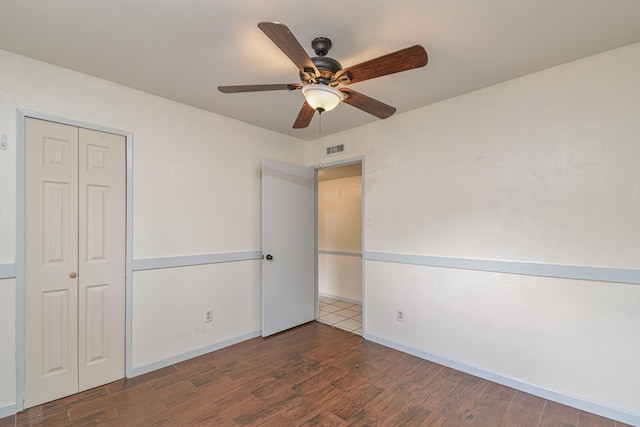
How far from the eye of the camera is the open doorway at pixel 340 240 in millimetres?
4793

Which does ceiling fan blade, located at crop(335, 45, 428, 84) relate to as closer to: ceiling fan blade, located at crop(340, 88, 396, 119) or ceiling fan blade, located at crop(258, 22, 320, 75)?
ceiling fan blade, located at crop(340, 88, 396, 119)

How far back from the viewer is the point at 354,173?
473cm

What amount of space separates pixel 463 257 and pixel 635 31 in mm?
1841

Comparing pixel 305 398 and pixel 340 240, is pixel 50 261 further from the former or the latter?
pixel 340 240

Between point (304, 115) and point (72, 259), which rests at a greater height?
point (304, 115)

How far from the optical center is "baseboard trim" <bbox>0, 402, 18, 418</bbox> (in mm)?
1920

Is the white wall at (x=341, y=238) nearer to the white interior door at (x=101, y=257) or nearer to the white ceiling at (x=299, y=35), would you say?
the white ceiling at (x=299, y=35)

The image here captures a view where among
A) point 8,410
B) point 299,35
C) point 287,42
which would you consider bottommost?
point 8,410

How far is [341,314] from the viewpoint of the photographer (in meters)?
4.20

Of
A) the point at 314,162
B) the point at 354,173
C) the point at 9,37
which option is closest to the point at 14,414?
the point at 9,37

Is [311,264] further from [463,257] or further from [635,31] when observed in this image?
[635,31]

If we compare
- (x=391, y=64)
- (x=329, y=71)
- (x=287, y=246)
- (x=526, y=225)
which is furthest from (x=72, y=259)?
(x=526, y=225)

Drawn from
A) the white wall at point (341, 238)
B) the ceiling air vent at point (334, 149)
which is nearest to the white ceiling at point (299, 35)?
the ceiling air vent at point (334, 149)

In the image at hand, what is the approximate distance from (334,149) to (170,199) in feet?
6.51
